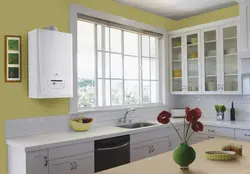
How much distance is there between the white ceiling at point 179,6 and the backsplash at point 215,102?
154 cm

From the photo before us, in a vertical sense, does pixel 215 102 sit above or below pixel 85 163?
above

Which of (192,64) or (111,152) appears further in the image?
(192,64)

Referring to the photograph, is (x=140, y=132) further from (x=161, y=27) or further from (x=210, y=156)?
(x=161, y=27)

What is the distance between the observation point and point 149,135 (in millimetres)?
3480

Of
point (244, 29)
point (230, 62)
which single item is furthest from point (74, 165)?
point (244, 29)

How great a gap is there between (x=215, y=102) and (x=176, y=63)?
1.01 m

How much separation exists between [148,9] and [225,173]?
3272 millimetres

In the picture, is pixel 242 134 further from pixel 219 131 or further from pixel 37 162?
pixel 37 162

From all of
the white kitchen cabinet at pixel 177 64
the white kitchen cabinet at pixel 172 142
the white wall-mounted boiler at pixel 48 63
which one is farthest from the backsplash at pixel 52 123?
the white kitchen cabinet at pixel 177 64

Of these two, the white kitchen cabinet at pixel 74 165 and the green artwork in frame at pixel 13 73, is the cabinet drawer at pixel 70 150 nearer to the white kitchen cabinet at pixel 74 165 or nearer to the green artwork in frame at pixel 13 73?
the white kitchen cabinet at pixel 74 165

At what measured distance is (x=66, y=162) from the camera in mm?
2557

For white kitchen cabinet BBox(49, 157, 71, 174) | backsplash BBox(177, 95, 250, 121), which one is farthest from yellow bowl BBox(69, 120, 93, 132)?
backsplash BBox(177, 95, 250, 121)

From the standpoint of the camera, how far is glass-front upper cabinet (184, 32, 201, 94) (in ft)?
14.1

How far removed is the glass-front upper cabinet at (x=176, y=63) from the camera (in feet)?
15.0
